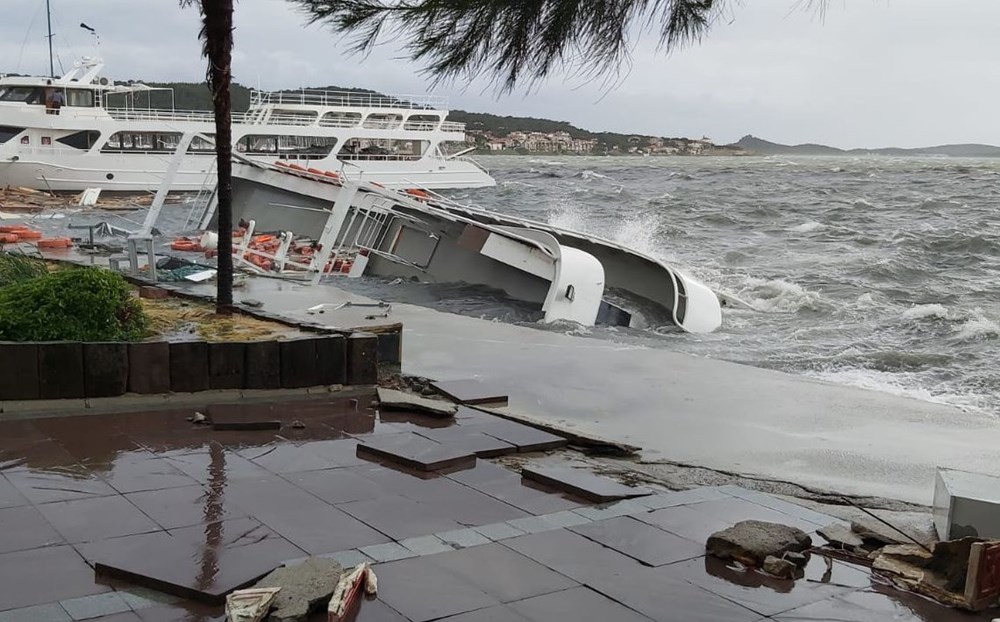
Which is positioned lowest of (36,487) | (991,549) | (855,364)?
(855,364)

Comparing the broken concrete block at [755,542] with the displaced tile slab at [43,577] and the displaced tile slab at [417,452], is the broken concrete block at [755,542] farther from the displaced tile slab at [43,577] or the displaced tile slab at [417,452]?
the displaced tile slab at [43,577]

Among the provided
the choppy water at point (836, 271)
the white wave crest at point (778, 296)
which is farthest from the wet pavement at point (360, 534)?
the white wave crest at point (778, 296)

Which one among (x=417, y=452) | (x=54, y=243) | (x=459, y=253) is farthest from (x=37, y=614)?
(x=459, y=253)

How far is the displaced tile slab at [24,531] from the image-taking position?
407cm

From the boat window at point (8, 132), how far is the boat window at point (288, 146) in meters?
9.81

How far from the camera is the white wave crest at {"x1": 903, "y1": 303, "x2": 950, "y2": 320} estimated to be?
58.5 ft

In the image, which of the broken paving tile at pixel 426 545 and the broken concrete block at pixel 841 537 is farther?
the broken concrete block at pixel 841 537

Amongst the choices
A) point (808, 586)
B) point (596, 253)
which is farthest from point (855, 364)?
point (808, 586)

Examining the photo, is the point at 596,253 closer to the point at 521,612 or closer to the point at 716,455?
the point at 716,455

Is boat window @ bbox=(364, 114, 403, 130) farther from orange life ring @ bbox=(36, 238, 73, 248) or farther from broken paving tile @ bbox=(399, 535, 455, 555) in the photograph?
broken paving tile @ bbox=(399, 535, 455, 555)

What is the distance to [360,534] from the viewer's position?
4.43 metres

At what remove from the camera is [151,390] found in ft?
21.5

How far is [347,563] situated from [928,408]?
671cm

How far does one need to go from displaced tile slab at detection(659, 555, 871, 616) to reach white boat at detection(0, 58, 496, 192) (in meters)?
37.1
